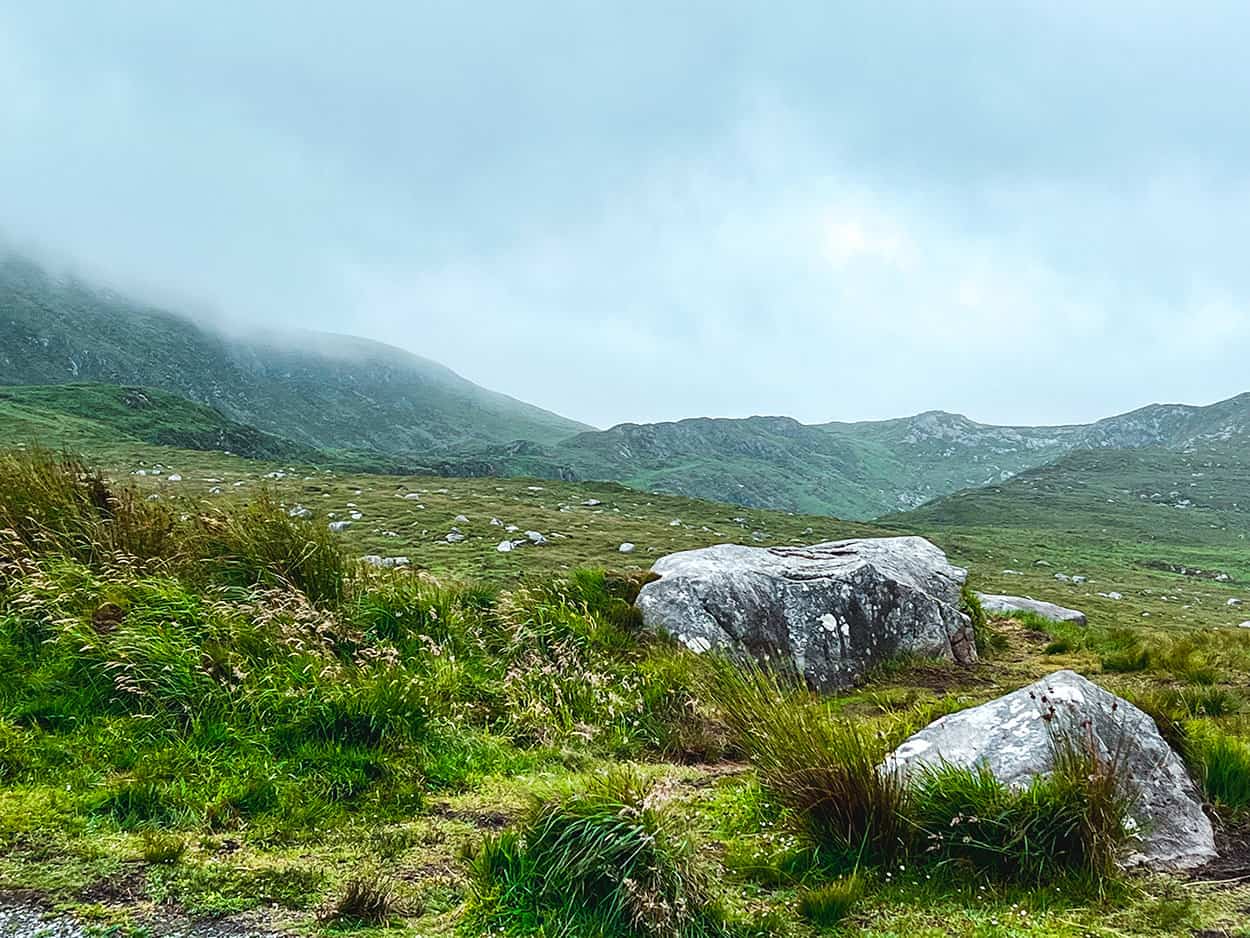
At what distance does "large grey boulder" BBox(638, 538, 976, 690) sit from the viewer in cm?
1104

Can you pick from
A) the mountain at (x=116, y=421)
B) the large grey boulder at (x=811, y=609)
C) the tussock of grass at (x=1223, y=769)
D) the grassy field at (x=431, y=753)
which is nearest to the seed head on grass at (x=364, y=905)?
the grassy field at (x=431, y=753)

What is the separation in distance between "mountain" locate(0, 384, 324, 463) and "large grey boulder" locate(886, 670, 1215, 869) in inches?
1987

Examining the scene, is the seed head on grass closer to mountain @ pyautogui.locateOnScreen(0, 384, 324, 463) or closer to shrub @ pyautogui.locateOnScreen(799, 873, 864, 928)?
shrub @ pyautogui.locateOnScreen(799, 873, 864, 928)

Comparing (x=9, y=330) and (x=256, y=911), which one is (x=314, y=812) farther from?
(x=9, y=330)

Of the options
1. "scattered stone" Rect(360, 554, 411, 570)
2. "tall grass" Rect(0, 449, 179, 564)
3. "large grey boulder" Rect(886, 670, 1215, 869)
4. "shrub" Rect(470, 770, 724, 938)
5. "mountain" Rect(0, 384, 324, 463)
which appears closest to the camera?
"shrub" Rect(470, 770, 724, 938)

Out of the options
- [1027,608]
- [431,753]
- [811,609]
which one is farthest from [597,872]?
[1027,608]

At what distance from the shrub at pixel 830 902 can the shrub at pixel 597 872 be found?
0.63 m

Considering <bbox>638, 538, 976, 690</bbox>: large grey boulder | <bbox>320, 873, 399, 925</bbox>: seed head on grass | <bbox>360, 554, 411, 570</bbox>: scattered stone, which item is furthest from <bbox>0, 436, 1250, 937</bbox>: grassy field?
<bbox>360, 554, 411, 570</bbox>: scattered stone

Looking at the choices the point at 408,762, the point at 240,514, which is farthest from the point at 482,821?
the point at 240,514

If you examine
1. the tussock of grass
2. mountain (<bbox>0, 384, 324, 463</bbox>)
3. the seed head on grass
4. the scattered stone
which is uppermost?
mountain (<bbox>0, 384, 324, 463</bbox>)

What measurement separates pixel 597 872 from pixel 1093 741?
3.69 m

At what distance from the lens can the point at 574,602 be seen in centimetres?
1062

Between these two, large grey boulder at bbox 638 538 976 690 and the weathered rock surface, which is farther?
the weathered rock surface

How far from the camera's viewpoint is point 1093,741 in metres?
5.22
